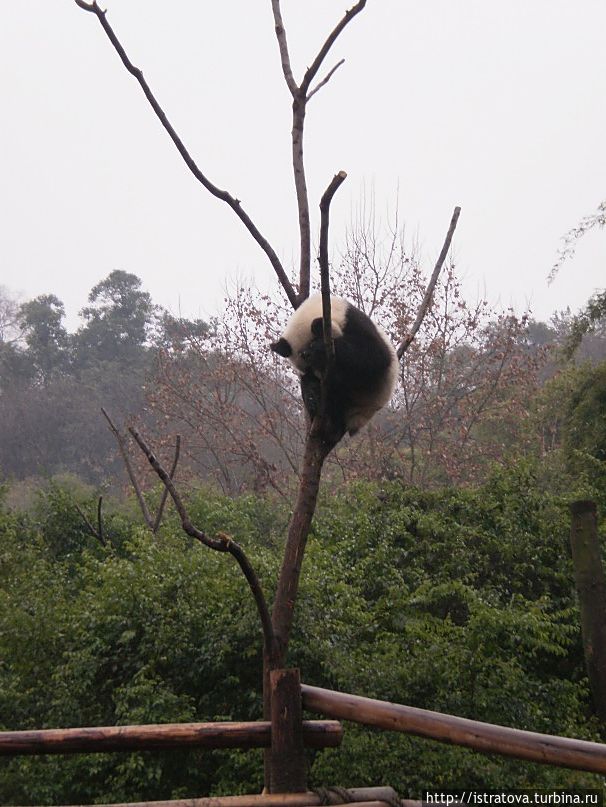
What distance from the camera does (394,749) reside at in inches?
178

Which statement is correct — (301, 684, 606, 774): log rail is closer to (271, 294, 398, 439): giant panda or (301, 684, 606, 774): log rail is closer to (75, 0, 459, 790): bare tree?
(75, 0, 459, 790): bare tree

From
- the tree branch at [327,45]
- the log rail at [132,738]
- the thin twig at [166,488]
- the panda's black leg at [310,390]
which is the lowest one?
the log rail at [132,738]

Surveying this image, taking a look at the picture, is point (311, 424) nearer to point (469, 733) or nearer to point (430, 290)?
point (430, 290)

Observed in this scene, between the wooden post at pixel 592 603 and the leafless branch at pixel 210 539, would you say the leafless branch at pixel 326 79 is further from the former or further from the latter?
the wooden post at pixel 592 603

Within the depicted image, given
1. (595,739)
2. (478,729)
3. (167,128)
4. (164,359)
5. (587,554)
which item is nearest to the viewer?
(478,729)

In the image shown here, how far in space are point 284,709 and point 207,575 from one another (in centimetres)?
298

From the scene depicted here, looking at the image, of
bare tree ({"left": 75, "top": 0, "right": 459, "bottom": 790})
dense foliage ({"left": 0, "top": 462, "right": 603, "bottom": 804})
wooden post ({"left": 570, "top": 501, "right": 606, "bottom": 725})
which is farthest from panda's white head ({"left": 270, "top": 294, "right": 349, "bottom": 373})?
wooden post ({"left": 570, "top": 501, "right": 606, "bottom": 725})

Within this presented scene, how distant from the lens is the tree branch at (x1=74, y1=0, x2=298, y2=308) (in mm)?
3357

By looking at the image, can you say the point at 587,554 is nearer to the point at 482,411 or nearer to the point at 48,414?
the point at 482,411

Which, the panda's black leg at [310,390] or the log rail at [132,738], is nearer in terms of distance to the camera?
the log rail at [132,738]

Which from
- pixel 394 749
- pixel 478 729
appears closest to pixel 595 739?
pixel 394 749

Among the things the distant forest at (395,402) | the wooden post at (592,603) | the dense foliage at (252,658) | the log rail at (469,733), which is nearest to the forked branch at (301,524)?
the log rail at (469,733)

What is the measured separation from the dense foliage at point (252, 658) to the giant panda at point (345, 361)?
1.42m

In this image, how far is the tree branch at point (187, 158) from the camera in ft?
11.0
